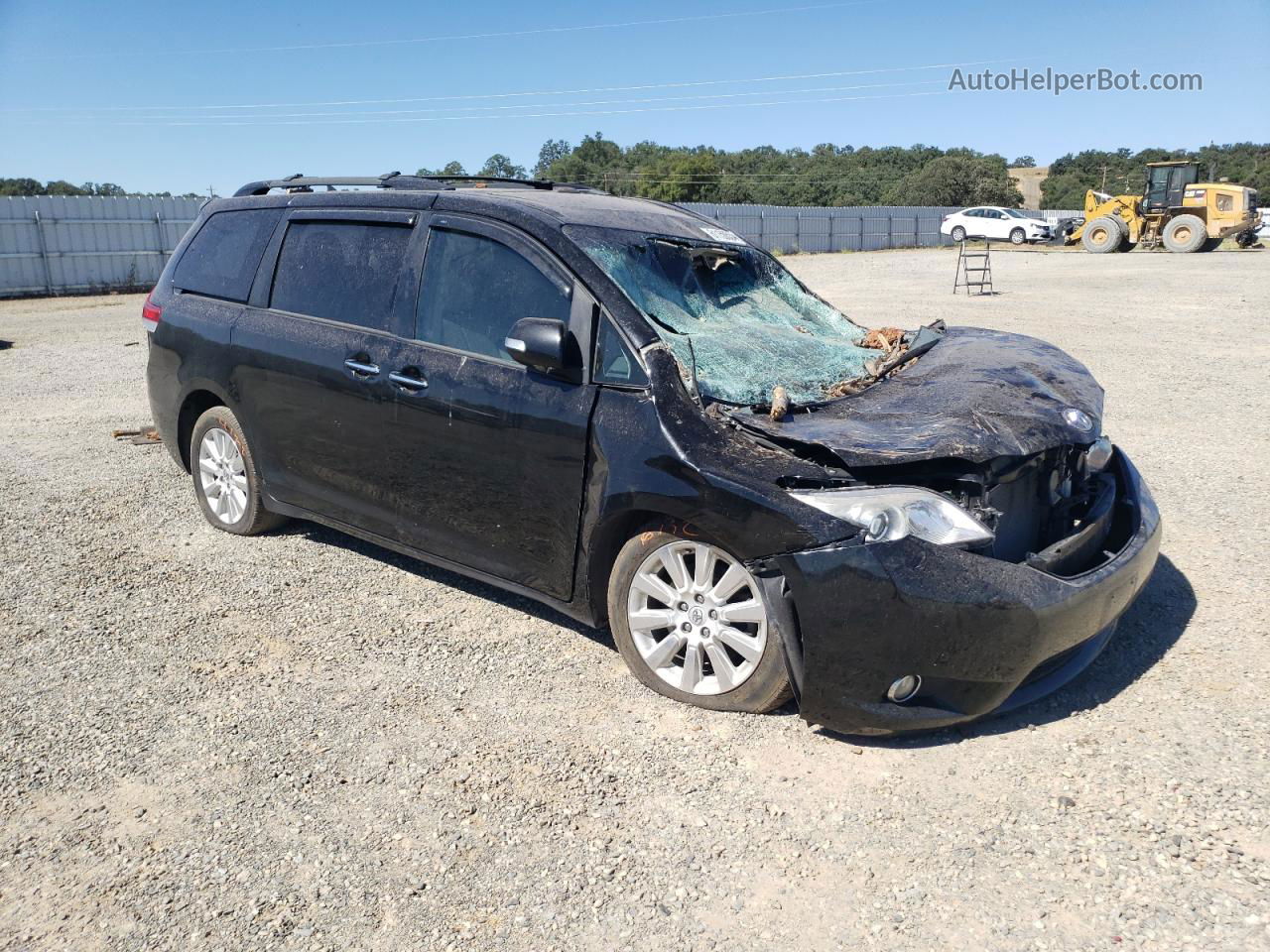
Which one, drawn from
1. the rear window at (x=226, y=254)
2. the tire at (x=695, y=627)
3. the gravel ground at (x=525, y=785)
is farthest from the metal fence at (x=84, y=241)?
the tire at (x=695, y=627)

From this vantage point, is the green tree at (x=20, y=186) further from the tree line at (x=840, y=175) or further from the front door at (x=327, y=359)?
the front door at (x=327, y=359)

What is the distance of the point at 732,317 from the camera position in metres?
4.53

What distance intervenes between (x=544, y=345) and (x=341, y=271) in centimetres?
153

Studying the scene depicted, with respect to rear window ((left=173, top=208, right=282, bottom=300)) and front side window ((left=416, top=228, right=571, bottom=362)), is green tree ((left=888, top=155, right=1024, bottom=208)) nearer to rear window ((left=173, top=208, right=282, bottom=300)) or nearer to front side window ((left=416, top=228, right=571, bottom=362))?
rear window ((left=173, top=208, right=282, bottom=300))

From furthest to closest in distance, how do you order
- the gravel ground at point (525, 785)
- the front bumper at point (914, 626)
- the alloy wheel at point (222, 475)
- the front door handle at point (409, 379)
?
1. the alloy wheel at point (222, 475)
2. the front door handle at point (409, 379)
3. the front bumper at point (914, 626)
4. the gravel ground at point (525, 785)

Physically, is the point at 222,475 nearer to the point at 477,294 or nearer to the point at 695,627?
the point at 477,294

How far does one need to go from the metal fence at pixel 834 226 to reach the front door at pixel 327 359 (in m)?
32.2

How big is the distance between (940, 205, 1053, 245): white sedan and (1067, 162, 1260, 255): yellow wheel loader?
788 centimetres

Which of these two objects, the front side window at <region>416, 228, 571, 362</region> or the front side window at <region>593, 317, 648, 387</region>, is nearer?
the front side window at <region>593, 317, 648, 387</region>

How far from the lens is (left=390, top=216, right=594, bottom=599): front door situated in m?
3.83

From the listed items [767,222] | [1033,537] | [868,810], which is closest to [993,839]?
[868,810]

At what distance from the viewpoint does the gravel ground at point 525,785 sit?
8.53ft

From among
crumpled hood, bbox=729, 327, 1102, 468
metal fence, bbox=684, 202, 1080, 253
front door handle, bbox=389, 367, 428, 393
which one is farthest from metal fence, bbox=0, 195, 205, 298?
crumpled hood, bbox=729, 327, 1102, 468

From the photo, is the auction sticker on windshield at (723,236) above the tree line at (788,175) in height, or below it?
below
